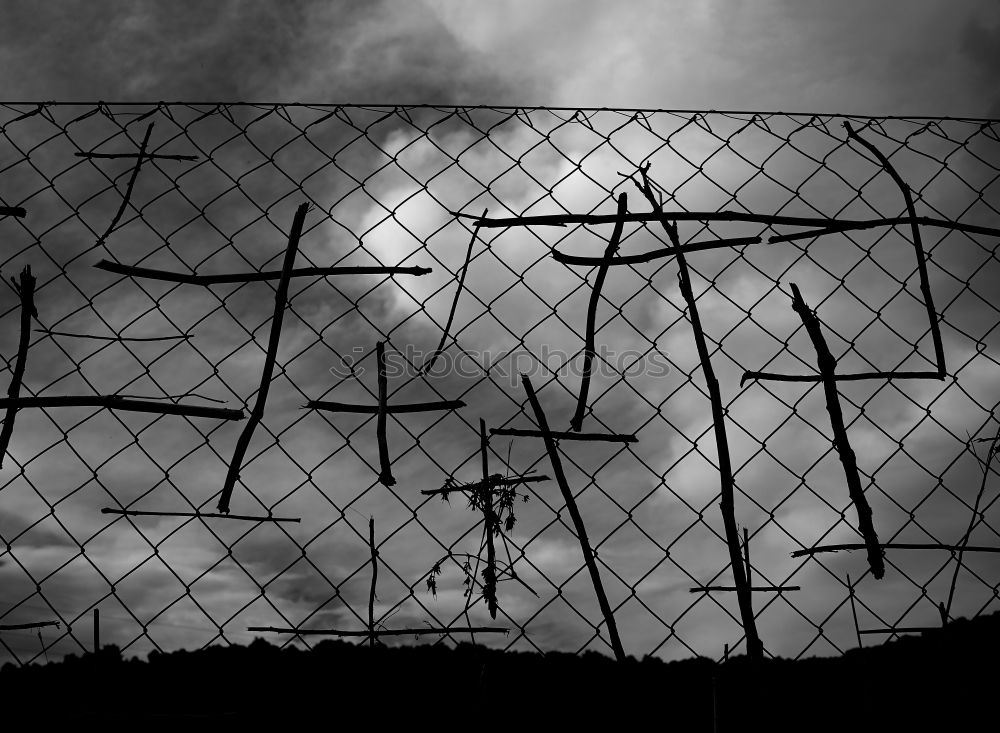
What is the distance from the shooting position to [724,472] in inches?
78.3

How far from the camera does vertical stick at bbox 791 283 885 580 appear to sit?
2.09m

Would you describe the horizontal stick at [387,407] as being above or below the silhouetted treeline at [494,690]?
above

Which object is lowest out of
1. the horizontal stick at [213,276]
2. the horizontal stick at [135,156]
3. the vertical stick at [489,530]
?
the vertical stick at [489,530]

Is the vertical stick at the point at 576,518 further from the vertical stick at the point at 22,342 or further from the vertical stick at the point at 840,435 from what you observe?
the vertical stick at the point at 22,342

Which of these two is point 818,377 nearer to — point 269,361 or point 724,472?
point 724,472

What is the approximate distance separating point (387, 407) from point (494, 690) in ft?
2.54

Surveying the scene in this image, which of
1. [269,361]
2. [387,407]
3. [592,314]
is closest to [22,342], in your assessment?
[269,361]

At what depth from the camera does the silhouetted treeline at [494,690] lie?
1.58 meters

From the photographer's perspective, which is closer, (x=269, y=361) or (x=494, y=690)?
(x=494, y=690)

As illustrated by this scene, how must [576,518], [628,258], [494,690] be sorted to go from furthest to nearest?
[628,258] → [576,518] → [494,690]

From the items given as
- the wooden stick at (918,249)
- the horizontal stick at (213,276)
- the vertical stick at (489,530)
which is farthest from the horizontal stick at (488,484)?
the wooden stick at (918,249)

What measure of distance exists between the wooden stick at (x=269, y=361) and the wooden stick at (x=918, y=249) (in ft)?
5.92

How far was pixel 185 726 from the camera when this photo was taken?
1513 mm

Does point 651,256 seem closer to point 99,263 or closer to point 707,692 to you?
point 707,692
